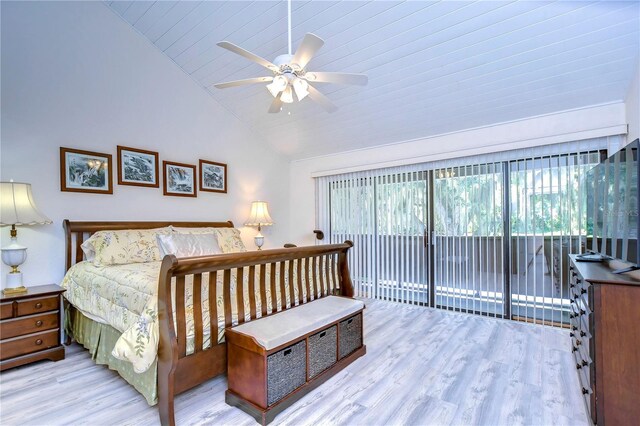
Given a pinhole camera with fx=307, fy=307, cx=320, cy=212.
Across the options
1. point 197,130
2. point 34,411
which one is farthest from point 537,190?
point 34,411

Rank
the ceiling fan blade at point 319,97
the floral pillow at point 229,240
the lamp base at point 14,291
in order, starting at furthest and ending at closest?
the floral pillow at point 229,240 → the lamp base at point 14,291 → the ceiling fan blade at point 319,97

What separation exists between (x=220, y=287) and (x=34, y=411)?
1.36 m

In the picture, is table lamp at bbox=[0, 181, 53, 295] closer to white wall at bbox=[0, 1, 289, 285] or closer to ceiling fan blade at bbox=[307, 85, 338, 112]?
white wall at bbox=[0, 1, 289, 285]

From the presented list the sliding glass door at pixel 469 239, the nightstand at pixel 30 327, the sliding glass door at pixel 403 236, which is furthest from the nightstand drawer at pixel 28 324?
the sliding glass door at pixel 469 239

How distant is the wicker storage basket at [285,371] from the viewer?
6.17 feet

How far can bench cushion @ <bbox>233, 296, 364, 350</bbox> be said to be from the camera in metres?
1.91

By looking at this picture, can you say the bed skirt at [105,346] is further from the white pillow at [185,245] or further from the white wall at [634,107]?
the white wall at [634,107]

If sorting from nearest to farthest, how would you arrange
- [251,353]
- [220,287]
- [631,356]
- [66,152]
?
[631,356]
[251,353]
[220,287]
[66,152]

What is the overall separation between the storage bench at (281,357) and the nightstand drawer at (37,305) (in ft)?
6.09

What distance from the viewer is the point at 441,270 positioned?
4.05 m

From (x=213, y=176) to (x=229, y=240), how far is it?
3.38ft

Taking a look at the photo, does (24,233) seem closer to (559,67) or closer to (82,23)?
(82,23)

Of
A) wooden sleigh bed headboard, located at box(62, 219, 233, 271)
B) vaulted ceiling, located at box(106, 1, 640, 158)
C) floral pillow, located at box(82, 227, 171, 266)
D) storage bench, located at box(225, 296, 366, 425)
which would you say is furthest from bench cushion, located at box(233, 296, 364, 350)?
vaulted ceiling, located at box(106, 1, 640, 158)

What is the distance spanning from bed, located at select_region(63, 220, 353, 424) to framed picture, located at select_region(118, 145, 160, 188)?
0.66 m
